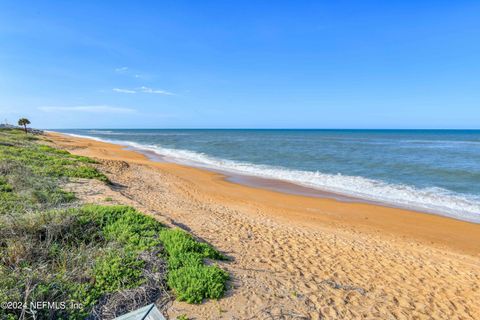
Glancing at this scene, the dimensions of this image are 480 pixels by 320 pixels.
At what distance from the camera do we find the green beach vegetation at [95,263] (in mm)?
3843

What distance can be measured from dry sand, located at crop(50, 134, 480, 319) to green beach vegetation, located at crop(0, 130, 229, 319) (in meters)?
0.55

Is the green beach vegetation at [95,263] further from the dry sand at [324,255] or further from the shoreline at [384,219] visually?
the shoreline at [384,219]

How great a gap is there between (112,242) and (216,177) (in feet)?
49.2

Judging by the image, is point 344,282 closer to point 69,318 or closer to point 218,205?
point 69,318

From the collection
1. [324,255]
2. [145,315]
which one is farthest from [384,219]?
[145,315]

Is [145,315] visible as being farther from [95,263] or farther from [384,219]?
[384,219]

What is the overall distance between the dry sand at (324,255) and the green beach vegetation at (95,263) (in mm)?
552

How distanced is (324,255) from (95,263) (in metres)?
5.63

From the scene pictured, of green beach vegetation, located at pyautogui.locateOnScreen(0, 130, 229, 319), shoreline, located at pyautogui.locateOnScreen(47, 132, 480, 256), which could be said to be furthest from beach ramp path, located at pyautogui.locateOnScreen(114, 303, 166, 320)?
shoreline, located at pyautogui.locateOnScreen(47, 132, 480, 256)

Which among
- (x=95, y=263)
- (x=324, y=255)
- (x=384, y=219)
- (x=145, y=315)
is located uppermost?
(x=145, y=315)

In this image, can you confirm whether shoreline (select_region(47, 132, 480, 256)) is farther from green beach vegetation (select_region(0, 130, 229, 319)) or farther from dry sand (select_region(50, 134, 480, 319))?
green beach vegetation (select_region(0, 130, 229, 319))

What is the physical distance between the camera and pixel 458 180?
63.4ft

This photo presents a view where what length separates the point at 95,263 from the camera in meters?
4.64

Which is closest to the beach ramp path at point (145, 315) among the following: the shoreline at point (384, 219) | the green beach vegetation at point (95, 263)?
the green beach vegetation at point (95, 263)
